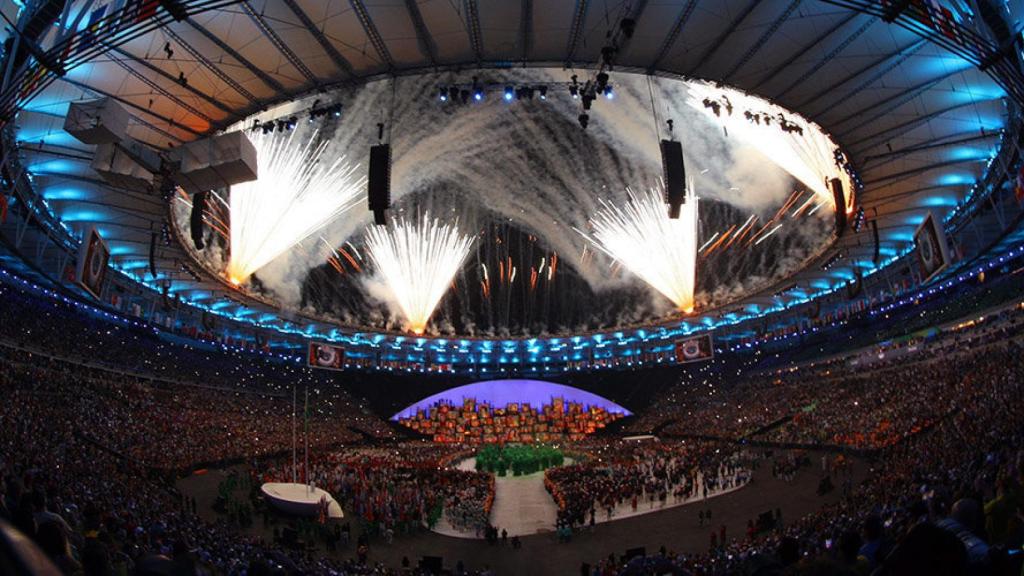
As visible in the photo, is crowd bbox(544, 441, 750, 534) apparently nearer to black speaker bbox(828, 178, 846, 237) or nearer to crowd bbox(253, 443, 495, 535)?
crowd bbox(253, 443, 495, 535)

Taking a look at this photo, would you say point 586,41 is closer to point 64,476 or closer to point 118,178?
point 118,178

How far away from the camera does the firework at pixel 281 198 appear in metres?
25.8

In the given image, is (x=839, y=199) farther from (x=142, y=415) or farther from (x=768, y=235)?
(x=142, y=415)

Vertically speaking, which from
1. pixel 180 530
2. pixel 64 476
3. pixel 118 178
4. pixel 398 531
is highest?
pixel 118 178

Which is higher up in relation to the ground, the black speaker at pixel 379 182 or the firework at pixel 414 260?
the firework at pixel 414 260

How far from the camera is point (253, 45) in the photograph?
19.3 m

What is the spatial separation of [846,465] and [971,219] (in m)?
13.3

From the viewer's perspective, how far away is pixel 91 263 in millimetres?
19641

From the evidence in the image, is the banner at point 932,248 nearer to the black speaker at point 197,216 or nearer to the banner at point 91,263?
the black speaker at point 197,216

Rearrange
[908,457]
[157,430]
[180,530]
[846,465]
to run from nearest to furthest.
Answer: [180,530] < [908,457] < [846,465] < [157,430]

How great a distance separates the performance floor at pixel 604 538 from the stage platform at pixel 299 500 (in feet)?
3.43

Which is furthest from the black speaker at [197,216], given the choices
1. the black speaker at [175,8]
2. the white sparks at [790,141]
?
the white sparks at [790,141]

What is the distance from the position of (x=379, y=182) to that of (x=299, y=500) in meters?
12.7

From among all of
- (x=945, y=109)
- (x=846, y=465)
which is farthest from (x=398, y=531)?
(x=945, y=109)
